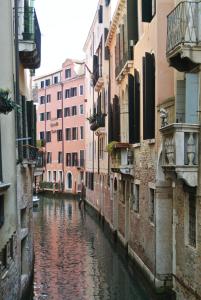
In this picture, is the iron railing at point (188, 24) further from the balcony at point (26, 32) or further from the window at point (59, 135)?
the window at point (59, 135)

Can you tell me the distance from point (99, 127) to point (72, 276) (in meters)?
16.5

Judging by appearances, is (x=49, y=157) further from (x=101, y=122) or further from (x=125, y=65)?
(x=125, y=65)

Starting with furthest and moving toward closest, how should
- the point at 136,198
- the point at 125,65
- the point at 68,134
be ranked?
the point at 68,134 → the point at 125,65 → the point at 136,198

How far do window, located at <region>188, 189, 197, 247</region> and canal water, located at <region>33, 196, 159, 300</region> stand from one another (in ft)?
11.2

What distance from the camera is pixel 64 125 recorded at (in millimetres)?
57625

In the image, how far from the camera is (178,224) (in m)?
12.2

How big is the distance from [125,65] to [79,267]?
22.8ft

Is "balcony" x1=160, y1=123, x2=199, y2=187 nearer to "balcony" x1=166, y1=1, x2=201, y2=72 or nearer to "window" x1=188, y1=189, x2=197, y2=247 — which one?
"window" x1=188, y1=189, x2=197, y2=247

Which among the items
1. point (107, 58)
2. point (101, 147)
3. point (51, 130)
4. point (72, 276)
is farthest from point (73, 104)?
point (72, 276)

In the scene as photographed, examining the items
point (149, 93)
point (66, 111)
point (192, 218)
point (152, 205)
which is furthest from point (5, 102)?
point (66, 111)

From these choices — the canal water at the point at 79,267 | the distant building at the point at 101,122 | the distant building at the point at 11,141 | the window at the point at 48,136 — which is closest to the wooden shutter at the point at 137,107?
the distant building at the point at 11,141

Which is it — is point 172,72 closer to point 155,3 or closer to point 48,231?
point 155,3

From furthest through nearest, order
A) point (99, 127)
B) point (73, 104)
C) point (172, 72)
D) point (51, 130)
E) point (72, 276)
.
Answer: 1. point (51, 130)
2. point (73, 104)
3. point (99, 127)
4. point (72, 276)
5. point (172, 72)

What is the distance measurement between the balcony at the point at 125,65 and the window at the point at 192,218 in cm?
834
